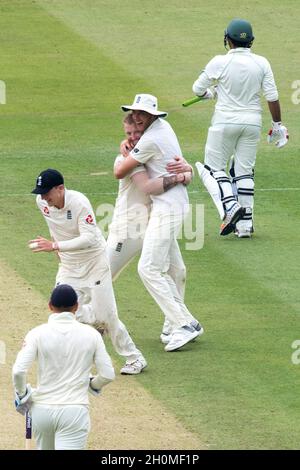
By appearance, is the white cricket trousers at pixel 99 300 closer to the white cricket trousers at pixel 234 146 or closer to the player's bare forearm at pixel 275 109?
the white cricket trousers at pixel 234 146

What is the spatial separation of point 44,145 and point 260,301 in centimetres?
754

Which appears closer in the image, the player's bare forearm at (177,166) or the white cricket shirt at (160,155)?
the white cricket shirt at (160,155)

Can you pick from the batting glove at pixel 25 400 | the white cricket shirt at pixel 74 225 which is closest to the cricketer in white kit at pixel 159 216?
the white cricket shirt at pixel 74 225

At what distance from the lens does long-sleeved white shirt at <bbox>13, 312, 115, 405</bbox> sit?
1087 cm

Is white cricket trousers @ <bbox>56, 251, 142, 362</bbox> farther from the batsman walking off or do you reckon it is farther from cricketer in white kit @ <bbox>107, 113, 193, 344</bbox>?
the batsman walking off

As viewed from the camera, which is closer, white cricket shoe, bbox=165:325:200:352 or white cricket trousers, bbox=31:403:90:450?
white cricket trousers, bbox=31:403:90:450

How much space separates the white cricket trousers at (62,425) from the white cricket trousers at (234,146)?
8169 millimetres

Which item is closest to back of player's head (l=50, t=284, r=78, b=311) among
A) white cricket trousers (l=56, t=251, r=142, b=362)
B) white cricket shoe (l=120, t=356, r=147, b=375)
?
white cricket trousers (l=56, t=251, r=142, b=362)

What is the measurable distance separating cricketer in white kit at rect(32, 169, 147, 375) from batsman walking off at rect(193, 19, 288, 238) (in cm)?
467

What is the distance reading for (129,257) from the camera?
14.8 m

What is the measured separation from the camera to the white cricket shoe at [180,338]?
14.4 m

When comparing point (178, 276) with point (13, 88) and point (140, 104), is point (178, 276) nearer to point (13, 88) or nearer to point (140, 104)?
point (140, 104)

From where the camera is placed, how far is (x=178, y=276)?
14.8m
